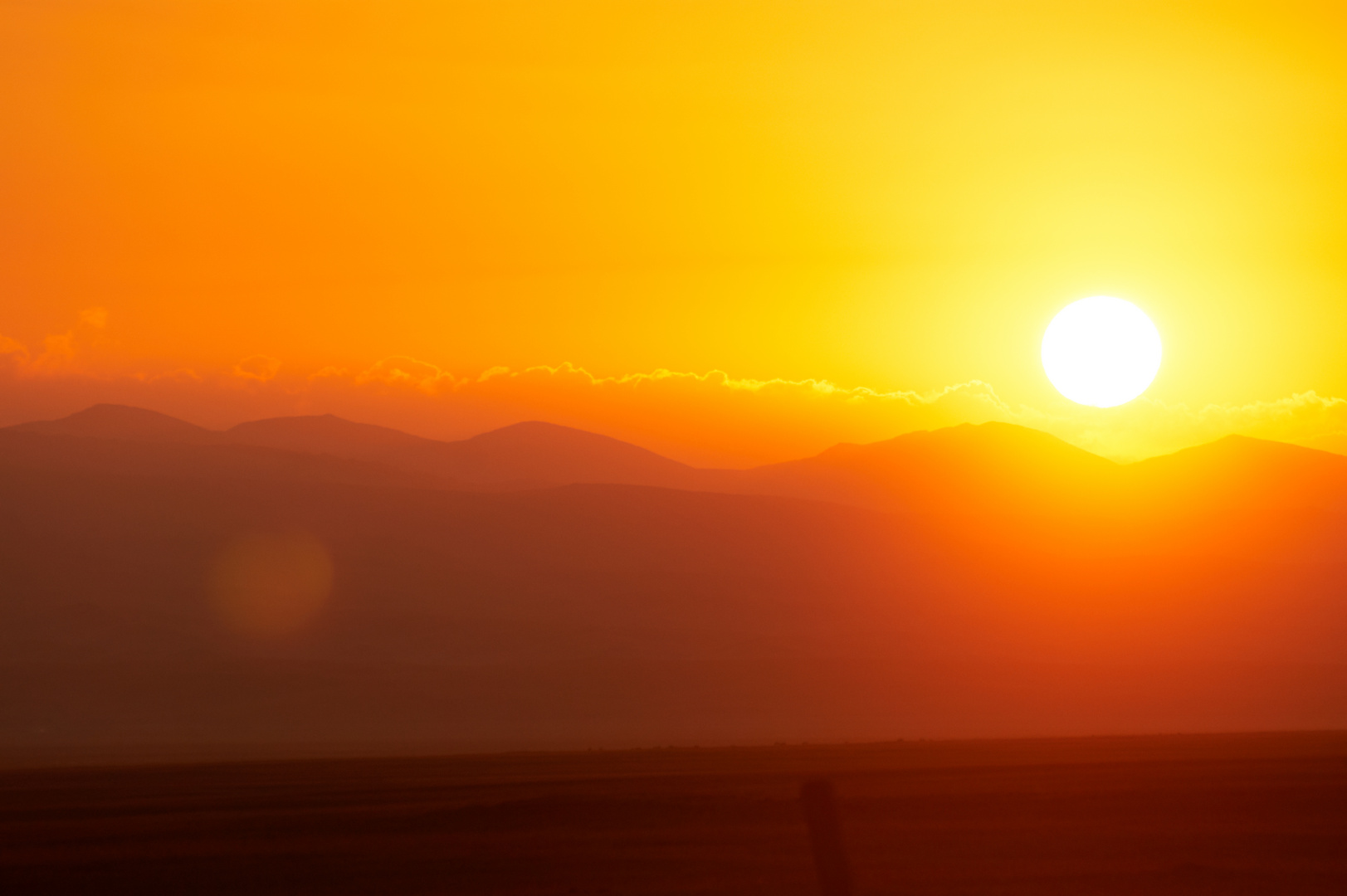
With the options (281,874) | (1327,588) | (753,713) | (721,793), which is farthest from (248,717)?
(1327,588)

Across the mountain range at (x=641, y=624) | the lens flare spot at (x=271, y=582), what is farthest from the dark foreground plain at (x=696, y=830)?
the lens flare spot at (x=271, y=582)

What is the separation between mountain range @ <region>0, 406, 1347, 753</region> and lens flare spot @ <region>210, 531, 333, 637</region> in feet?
4.18

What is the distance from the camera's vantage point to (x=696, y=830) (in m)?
33.9

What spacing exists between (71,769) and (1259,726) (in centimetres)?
8372

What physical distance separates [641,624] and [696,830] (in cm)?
12425

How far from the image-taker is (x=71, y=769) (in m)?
75.3

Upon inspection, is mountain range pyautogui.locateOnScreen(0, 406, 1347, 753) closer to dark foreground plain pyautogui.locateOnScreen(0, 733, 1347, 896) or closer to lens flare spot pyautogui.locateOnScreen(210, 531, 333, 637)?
lens flare spot pyautogui.locateOnScreen(210, 531, 333, 637)

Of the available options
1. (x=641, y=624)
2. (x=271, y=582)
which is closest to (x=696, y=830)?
(x=641, y=624)

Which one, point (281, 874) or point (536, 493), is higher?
point (536, 493)

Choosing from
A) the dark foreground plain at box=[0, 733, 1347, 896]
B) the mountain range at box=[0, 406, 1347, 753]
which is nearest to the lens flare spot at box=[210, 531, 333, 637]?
the mountain range at box=[0, 406, 1347, 753]

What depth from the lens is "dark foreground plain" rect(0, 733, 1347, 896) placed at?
1033 inches

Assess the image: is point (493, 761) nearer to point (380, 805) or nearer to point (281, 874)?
point (380, 805)

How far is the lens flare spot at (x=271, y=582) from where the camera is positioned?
152500mm

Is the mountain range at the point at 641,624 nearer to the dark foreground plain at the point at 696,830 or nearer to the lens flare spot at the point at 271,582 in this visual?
the lens flare spot at the point at 271,582
